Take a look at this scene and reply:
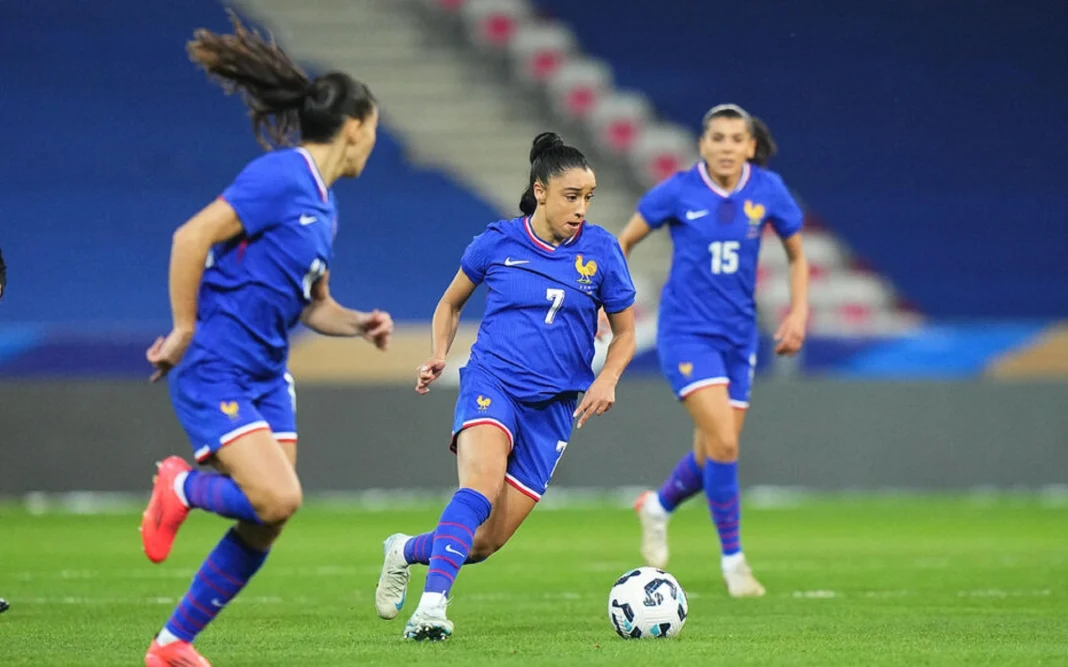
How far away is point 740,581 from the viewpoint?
8727mm

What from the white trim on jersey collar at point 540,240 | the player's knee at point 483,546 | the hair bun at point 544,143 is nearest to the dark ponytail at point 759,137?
the hair bun at point 544,143

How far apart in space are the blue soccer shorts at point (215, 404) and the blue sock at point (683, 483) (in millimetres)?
4257

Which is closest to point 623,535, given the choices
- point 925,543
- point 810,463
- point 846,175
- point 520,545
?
point 520,545

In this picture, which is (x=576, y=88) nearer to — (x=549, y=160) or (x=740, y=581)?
(x=740, y=581)

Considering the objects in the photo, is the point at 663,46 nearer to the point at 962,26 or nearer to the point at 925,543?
the point at 962,26

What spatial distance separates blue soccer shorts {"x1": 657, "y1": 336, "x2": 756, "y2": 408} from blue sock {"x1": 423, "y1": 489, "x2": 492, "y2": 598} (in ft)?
8.45

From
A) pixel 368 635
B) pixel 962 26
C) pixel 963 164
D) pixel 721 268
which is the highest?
pixel 962 26

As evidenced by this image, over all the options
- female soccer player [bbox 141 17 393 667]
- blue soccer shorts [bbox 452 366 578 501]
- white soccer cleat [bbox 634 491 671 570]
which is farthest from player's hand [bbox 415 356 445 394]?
white soccer cleat [bbox 634 491 671 570]

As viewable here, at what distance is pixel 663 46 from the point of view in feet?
66.6

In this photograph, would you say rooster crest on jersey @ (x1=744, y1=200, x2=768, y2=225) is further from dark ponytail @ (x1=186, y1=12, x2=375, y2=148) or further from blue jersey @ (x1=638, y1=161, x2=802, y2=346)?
dark ponytail @ (x1=186, y1=12, x2=375, y2=148)

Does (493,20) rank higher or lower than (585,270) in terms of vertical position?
higher

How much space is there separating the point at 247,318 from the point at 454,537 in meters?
1.32

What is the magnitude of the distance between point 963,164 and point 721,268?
11539mm

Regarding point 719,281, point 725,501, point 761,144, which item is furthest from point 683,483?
point 761,144
